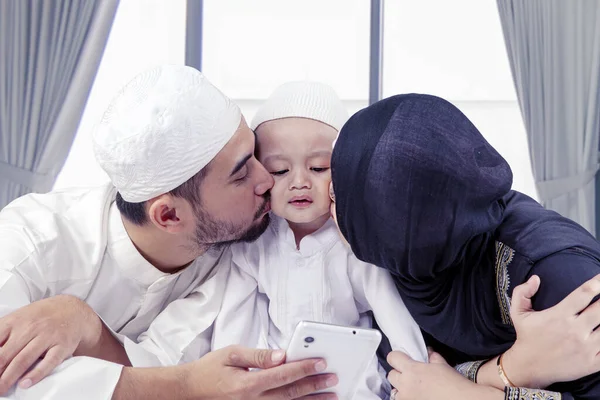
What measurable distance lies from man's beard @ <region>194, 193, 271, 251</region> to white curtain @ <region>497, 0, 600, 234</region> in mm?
2560

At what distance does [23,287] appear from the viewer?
155cm

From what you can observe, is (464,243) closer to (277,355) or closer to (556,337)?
(556,337)

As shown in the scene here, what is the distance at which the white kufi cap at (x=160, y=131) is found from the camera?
1546 millimetres

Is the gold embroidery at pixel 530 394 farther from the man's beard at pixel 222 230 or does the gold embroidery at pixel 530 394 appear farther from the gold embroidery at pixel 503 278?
the man's beard at pixel 222 230

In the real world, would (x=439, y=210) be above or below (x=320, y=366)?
above

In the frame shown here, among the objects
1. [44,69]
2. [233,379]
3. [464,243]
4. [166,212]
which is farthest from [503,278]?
[44,69]

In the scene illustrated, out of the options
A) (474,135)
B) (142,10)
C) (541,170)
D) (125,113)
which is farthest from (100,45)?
(142,10)

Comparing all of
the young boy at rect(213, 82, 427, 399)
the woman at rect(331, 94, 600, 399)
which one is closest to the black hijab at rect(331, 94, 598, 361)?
the woman at rect(331, 94, 600, 399)

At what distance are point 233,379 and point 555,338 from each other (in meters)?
0.66

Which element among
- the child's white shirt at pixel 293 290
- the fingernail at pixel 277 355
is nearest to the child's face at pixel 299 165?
the child's white shirt at pixel 293 290

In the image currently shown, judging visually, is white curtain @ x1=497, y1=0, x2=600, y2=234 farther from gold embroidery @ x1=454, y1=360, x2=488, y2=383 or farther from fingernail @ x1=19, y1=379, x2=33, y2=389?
fingernail @ x1=19, y1=379, x2=33, y2=389

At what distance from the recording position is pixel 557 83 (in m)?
3.79

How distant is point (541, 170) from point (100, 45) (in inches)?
108

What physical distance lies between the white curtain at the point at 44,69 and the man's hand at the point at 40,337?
2.39 meters
